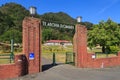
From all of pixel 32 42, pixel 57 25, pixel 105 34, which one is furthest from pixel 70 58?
pixel 105 34

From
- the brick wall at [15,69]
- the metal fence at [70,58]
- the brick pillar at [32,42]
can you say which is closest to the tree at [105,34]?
the metal fence at [70,58]

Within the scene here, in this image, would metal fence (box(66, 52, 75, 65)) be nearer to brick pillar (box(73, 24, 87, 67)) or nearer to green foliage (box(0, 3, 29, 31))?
brick pillar (box(73, 24, 87, 67))

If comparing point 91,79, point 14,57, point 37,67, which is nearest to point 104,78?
point 91,79

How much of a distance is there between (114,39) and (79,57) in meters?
26.1

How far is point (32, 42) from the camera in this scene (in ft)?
58.7

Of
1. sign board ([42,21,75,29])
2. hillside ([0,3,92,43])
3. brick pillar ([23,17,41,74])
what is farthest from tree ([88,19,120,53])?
brick pillar ([23,17,41,74])

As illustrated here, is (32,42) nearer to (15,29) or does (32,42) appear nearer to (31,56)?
(31,56)

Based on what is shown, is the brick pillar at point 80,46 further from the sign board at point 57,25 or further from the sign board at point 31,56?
the sign board at point 31,56

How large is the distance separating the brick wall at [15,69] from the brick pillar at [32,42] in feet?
2.09

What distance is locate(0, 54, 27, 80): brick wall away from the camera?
15.2m

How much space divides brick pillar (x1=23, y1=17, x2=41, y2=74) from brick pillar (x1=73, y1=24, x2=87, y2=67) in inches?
190

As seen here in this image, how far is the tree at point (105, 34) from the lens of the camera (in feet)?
153

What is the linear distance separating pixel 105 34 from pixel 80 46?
2596 cm

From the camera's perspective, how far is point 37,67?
18.1m
